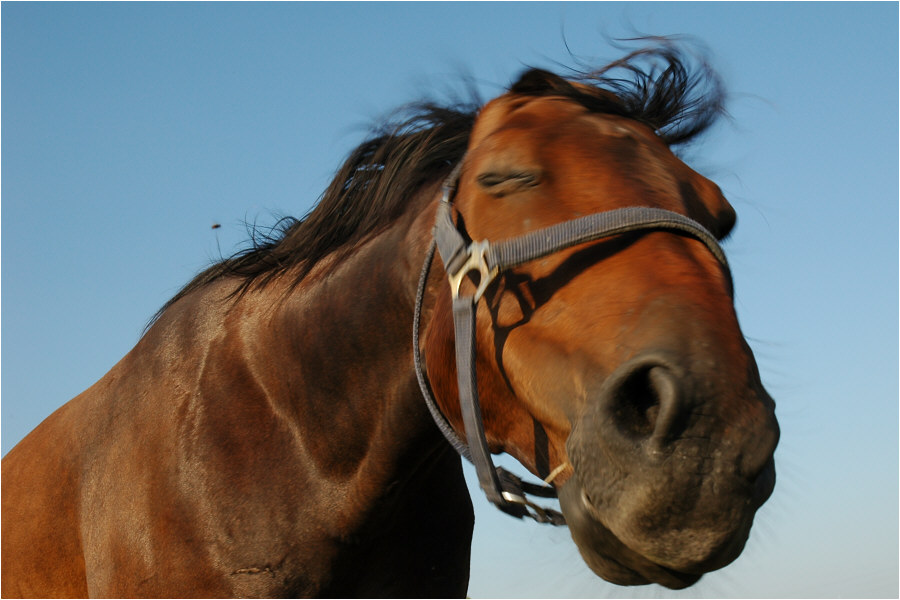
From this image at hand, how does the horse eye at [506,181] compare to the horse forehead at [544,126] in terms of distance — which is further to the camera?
the horse forehead at [544,126]

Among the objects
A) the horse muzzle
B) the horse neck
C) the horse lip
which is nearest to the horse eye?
the horse neck

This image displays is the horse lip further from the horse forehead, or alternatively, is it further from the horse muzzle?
the horse forehead

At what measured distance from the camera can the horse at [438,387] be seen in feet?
6.88

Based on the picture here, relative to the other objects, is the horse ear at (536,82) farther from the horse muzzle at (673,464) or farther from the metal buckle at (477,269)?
the horse muzzle at (673,464)

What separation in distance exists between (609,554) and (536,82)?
179 centimetres

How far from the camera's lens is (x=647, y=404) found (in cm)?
213

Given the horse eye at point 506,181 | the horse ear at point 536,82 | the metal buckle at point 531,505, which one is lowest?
the metal buckle at point 531,505

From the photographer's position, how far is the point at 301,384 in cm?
340

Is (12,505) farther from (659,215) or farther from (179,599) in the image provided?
(659,215)

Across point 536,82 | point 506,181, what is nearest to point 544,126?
point 506,181

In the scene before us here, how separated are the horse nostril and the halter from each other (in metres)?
0.49

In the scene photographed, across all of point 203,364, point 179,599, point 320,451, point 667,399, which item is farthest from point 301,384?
point 667,399

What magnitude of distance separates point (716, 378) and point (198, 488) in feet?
6.91

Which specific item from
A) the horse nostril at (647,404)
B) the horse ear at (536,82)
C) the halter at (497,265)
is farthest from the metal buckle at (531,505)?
the horse ear at (536,82)
